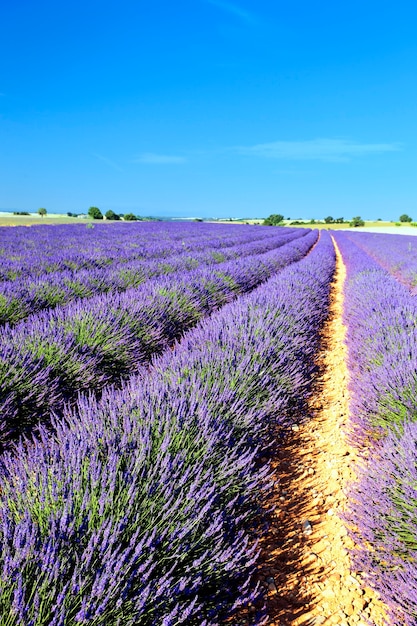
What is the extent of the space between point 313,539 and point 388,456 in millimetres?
623

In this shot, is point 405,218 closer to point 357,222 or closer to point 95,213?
point 357,222

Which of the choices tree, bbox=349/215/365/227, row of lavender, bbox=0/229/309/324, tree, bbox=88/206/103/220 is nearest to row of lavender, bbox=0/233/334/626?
row of lavender, bbox=0/229/309/324

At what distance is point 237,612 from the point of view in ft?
4.50

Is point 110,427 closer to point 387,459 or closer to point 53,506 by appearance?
point 53,506

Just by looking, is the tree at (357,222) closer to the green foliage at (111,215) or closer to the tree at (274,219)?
the tree at (274,219)

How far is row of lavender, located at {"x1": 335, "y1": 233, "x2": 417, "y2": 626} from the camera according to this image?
4.54 feet

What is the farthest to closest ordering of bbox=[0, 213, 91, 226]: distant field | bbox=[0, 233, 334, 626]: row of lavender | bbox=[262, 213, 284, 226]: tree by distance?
1. bbox=[262, 213, 284, 226]: tree
2. bbox=[0, 213, 91, 226]: distant field
3. bbox=[0, 233, 334, 626]: row of lavender

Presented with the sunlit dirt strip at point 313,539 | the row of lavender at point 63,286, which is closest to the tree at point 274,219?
the row of lavender at point 63,286

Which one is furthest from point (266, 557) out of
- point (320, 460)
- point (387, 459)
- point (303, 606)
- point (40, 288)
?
point (40, 288)

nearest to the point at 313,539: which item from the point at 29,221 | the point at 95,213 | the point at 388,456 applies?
the point at 388,456

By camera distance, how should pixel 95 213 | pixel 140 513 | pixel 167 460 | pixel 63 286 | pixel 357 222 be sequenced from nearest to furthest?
pixel 140 513 < pixel 167 460 < pixel 63 286 < pixel 95 213 < pixel 357 222

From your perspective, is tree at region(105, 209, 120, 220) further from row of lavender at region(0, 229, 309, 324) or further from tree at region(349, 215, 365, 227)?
tree at region(349, 215, 365, 227)

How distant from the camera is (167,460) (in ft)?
4.25

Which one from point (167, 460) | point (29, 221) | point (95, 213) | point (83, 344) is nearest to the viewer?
point (167, 460)
